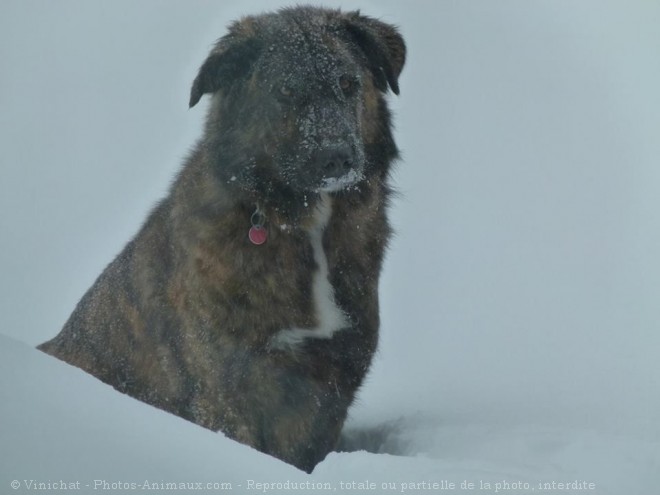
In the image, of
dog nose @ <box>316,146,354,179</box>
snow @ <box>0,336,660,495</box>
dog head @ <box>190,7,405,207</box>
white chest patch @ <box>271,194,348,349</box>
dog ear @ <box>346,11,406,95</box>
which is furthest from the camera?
dog ear @ <box>346,11,406,95</box>

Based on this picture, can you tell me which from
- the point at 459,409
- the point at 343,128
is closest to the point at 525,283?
the point at 459,409

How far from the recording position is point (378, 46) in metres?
4.08

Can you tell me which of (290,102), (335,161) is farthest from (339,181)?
(290,102)

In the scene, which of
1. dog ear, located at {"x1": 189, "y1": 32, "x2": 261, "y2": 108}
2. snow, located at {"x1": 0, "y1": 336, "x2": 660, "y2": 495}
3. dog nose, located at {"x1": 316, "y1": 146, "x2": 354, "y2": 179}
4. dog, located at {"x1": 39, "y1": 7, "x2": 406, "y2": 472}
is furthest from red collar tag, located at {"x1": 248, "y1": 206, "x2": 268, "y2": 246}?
snow, located at {"x1": 0, "y1": 336, "x2": 660, "y2": 495}

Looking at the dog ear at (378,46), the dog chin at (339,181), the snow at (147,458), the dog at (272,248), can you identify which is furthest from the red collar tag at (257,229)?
the snow at (147,458)

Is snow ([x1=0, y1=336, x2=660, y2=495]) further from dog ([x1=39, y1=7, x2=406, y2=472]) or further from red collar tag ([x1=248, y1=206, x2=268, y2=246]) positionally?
red collar tag ([x1=248, y1=206, x2=268, y2=246])

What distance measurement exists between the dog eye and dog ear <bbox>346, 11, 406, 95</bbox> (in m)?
0.28

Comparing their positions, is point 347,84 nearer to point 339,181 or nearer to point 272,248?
point 339,181

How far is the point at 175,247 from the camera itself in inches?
155

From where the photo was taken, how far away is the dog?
3.68m

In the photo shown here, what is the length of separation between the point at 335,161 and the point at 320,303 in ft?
2.64

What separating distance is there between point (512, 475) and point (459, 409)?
5.91ft

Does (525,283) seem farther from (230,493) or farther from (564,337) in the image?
(230,493)

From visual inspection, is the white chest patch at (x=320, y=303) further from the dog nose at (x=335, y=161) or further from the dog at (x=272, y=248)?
the dog nose at (x=335, y=161)
